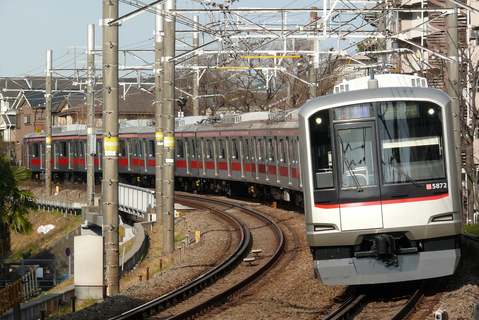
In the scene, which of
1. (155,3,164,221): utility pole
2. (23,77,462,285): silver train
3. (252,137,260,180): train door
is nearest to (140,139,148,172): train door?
(252,137,260,180): train door

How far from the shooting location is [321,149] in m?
11.4

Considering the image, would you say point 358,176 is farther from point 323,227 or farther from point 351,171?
point 323,227

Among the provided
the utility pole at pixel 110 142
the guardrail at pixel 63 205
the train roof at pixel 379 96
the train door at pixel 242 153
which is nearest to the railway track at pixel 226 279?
the utility pole at pixel 110 142

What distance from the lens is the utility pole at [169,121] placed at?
60.3 ft

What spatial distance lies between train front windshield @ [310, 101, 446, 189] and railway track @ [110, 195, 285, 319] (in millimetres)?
2626

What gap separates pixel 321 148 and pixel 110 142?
425cm

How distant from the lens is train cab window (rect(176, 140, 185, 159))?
120ft

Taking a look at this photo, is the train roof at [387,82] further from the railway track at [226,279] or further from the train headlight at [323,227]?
the railway track at [226,279]

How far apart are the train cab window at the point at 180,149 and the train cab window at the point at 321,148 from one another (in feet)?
82.7

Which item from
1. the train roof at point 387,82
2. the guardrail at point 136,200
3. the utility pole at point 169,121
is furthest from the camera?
the guardrail at point 136,200

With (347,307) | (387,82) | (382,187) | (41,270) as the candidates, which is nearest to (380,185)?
(382,187)

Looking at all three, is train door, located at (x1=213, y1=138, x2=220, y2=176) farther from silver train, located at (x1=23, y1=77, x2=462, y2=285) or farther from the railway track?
silver train, located at (x1=23, y1=77, x2=462, y2=285)

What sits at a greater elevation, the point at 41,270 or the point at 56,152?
the point at 56,152

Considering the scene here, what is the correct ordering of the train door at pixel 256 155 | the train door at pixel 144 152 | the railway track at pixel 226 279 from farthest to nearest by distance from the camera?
the train door at pixel 144 152
the train door at pixel 256 155
the railway track at pixel 226 279
